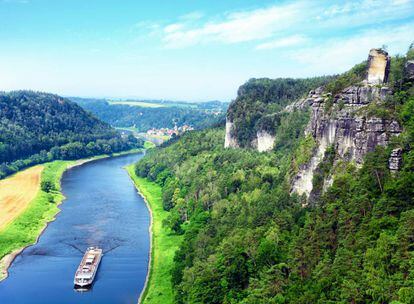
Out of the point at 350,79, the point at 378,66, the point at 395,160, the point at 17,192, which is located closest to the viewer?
the point at 395,160

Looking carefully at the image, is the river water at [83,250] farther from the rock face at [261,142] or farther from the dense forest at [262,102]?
the dense forest at [262,102]

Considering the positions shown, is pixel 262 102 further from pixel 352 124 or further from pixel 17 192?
pixel 352 124

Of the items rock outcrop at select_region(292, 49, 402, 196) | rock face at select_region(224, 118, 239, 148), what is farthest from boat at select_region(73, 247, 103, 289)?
rock face at select_region(224, 118, 239, 148)

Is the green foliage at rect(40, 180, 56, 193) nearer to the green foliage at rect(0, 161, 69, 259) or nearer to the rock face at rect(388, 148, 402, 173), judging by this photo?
the green foliage at rect(0, 161, 69, 259)

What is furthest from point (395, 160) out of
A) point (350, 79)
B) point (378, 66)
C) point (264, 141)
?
point (264, 141)

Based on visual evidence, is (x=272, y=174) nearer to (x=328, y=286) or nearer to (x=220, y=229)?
(x=220, y=229)

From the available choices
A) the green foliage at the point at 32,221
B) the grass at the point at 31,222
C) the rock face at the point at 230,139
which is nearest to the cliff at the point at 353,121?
the grass at the point at 31,222
